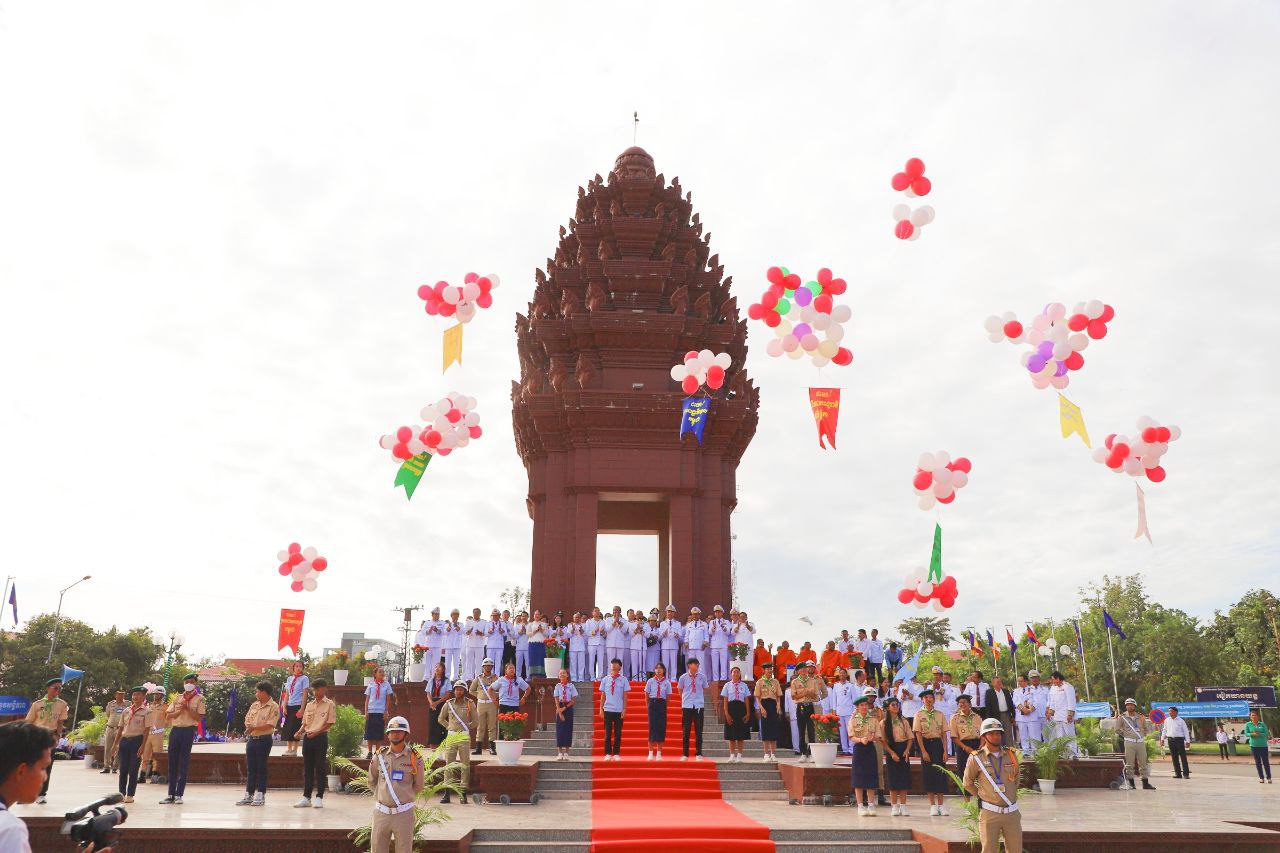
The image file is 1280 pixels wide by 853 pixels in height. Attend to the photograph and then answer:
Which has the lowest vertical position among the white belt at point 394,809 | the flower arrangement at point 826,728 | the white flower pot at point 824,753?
the white flower pot at point 824,753

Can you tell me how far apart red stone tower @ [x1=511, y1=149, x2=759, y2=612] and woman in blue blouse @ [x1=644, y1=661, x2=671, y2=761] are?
7.70 metres

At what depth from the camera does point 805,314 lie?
52.3 ft

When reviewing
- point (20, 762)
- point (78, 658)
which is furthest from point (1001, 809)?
point (78, 658)

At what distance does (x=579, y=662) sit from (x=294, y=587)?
6444 millimetres

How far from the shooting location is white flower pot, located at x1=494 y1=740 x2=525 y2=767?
13.5m

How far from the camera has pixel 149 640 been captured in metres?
47.8

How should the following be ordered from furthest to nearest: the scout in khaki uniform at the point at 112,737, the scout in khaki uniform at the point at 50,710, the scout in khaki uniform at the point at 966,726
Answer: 1. the scout in khaki uniform at the point at 112,737
2. the scout in khaki uniform at the point at 50,710
3. the scout in khaki uniform at the point at 966,726

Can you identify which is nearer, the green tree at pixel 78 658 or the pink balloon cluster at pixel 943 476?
the pink balloon cluster at pixel 943 476

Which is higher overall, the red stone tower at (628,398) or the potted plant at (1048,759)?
the red stone tower at (628,398)

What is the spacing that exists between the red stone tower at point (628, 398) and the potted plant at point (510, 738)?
870 centimetres

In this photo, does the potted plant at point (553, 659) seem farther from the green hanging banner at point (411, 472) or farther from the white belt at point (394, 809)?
the white belt at point (394, 809)

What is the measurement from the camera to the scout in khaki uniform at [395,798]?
26.8ft

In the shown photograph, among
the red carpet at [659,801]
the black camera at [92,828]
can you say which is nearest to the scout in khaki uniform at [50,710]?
the red carpet at [659,801]

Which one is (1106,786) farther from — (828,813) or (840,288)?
(840,288)
